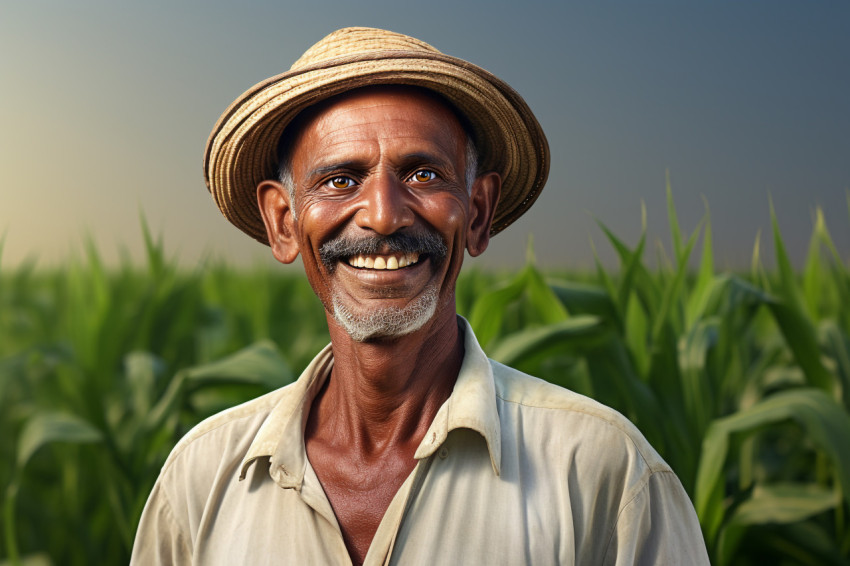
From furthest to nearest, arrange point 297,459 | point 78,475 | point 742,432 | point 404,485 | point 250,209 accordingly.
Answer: point 78,475
point 742,432
point 250,209
point 297,459
point 404,485

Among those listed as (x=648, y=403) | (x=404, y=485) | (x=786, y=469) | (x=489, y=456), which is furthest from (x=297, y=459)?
(x=786, y=469)

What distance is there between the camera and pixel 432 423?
53.7 inches

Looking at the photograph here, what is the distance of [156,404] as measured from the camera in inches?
105

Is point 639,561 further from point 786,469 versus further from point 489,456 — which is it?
point 786,469

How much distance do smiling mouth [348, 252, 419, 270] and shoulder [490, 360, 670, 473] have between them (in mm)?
301

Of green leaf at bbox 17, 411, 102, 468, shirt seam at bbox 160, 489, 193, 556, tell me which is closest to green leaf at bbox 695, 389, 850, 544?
shirt seam at bbox 160, 489, 193, 556

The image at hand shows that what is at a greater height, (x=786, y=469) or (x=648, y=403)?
(x=648, y=403)

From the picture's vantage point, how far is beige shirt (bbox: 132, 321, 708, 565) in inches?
50.7

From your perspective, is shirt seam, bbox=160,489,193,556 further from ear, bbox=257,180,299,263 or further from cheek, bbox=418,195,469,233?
cheek, bbox=418,195,469,233

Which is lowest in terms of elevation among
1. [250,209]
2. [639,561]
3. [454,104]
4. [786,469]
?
[786,469]

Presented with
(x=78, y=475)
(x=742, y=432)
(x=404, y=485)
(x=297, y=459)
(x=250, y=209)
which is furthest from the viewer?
(x=78, y=475)

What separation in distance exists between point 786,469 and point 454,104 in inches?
78.3

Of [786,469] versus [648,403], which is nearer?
[648,403]

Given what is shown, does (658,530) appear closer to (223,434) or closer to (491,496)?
(491,496)
